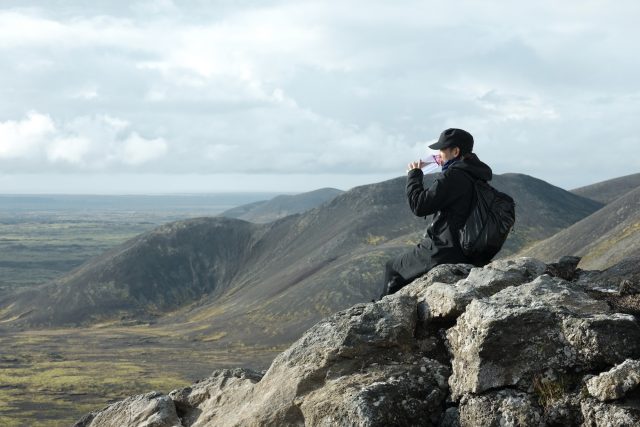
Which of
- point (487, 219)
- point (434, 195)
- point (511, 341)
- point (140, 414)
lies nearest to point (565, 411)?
point (511, 341)

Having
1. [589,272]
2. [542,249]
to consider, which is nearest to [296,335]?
[542,249]

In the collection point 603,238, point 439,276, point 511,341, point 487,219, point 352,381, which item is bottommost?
point 603,238

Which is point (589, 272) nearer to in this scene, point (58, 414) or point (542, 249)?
point (58, 414)

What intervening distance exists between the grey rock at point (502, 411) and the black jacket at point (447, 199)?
4.38m

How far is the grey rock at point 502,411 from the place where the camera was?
1036cm

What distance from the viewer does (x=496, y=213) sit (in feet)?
46.8

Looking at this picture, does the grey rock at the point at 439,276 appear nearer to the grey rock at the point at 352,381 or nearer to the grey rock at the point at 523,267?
the grey rock at the point at 523,267

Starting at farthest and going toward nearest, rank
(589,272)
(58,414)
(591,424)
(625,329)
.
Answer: (58,414)
(589,272)
(625,329)
(591,424)

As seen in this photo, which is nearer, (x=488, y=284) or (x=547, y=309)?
(x=547, y=309)

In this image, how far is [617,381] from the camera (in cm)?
979

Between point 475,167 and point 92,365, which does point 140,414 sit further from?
point 92,365

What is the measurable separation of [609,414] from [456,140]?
664 centimetres

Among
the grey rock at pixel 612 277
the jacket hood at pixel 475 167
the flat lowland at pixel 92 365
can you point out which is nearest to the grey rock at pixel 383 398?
the jacket hood at pixel 475 167

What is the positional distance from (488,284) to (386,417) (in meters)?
3.91
